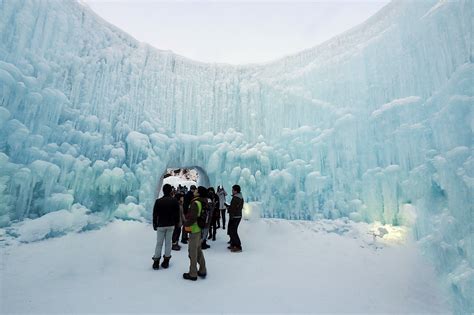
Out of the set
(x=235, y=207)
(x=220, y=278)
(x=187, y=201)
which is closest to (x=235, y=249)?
(x=235, y=207)

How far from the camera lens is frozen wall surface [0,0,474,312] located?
548 centimetres

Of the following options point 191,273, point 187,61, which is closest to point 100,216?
point 191,273

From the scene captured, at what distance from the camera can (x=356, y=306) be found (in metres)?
3.91

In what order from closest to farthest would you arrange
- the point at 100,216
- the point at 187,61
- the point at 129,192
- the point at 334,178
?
the point at 100,216 → the point at 129,192 → the point at 334,178 → the point at 187,61

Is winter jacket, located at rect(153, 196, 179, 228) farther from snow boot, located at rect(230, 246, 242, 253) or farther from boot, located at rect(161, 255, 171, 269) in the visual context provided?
snow boot, located at rect(230, 246, 242, 253)

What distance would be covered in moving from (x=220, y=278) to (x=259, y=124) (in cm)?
708

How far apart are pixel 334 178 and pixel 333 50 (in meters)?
4.87

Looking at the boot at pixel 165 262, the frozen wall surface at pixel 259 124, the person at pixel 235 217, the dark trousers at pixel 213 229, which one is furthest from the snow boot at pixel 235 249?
the frozen wall surface at pixel 259 124

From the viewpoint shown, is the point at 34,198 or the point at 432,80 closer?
the point at 34,198

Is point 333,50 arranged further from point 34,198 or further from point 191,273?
point 34,198

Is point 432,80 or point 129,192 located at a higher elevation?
point 432,80

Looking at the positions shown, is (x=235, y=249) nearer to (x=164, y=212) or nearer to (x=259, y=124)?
(x=164, y=212)

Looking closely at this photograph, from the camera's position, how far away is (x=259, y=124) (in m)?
10.5

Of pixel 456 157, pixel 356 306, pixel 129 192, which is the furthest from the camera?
pixel 129 192
